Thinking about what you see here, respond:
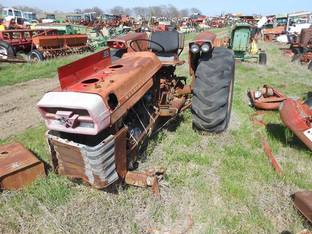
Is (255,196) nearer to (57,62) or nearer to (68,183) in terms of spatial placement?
(68,183)

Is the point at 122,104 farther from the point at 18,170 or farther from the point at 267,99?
the point at 267,99

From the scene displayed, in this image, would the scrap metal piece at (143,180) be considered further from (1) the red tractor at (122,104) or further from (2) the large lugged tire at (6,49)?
(2) the large lugged tire at (6,49)

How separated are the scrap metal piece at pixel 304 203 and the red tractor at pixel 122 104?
126cm

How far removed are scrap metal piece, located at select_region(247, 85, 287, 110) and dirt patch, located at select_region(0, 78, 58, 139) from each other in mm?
3585

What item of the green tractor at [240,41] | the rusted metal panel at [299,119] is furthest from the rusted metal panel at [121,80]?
the green tractor at [240,41]

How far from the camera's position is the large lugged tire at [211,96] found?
155 inches

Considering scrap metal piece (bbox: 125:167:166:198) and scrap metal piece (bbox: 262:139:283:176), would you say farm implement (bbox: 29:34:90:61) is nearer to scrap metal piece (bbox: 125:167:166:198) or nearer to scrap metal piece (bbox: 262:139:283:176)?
scrap metal piece (bbox: 262:139:283:176)

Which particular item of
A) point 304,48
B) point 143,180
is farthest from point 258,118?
point 304,48

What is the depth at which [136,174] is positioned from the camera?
3.09 metres

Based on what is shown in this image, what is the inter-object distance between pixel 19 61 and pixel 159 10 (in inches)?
4093

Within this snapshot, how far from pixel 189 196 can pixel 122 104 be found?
1065 mm

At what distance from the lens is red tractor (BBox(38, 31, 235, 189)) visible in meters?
2.59

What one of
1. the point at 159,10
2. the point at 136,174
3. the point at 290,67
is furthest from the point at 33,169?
the point at 159,10

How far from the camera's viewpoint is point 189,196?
3.13 meters
